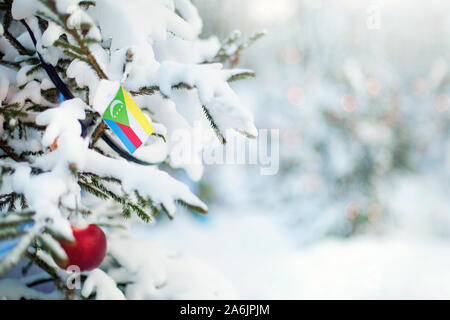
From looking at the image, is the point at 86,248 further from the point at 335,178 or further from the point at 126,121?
the point at 335,178

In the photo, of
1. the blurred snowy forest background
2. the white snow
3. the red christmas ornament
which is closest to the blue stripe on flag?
the red christmas ornament

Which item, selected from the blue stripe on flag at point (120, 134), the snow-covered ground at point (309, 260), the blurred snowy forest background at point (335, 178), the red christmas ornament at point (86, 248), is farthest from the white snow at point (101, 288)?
the blurred snowy forest background at point (335, 178)

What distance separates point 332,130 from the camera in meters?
4.07

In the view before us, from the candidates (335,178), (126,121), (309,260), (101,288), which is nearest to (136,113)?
(126,121)

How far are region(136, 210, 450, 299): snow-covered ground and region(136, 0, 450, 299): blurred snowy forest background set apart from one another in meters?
0.01

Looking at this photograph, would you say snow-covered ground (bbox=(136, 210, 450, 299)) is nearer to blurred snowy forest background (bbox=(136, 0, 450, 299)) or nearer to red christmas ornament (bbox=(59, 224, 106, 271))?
blurred snowy forest background (bbox=(136, 0, 450, 299))

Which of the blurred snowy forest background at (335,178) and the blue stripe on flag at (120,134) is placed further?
the blurred snowy forest background at (335,178)

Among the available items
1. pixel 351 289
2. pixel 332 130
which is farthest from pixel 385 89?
pixel 351 289

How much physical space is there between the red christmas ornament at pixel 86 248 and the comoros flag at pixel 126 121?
20 centimetres

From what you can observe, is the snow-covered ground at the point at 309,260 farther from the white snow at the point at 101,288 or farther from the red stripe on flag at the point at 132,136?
the red stripe on flag at the point at 132,136

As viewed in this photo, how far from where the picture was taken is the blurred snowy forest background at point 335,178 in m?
3.24

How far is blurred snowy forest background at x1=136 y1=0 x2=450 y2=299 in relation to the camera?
324 centimetres

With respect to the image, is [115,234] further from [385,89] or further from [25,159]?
[385,89]

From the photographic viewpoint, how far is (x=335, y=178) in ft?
13.7
